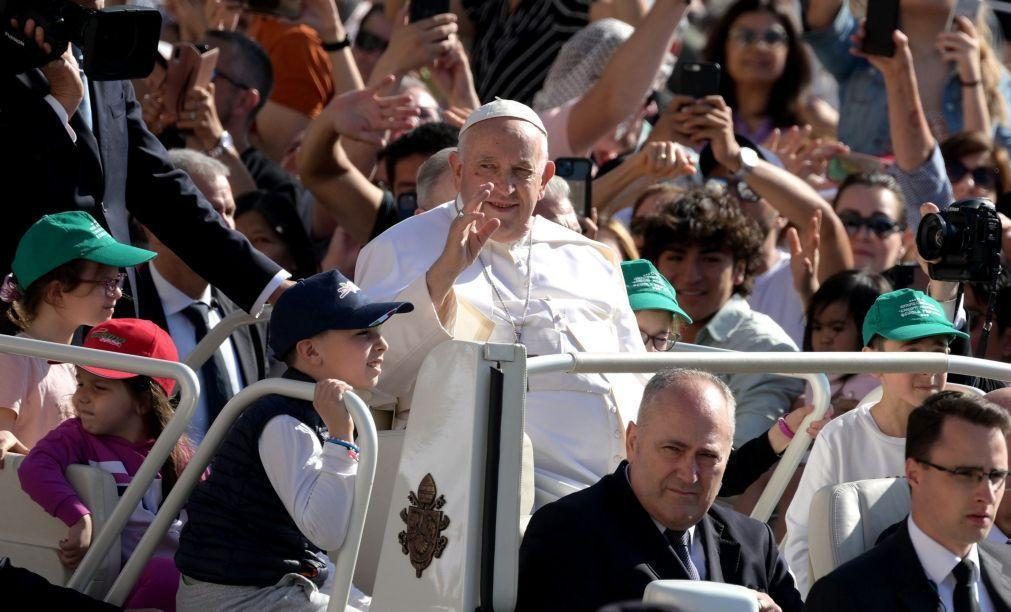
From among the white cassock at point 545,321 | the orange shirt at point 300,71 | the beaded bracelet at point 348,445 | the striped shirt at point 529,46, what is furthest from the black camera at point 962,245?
the orange shirt at point 300,71

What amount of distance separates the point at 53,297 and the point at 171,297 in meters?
1.15

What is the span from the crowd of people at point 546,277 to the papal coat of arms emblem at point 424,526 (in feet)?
0.72

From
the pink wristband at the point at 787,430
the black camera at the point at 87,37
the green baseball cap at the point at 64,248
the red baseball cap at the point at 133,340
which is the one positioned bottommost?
the pink wristband at the point at 787,430

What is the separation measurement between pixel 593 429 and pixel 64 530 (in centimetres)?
149

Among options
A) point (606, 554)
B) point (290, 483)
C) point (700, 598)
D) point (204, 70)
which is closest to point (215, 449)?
point (290, 483)

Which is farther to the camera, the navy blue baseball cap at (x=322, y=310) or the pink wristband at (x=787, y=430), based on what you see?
the pink wristband at (x=787, y=430)

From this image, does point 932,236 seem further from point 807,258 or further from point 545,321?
point 807,258

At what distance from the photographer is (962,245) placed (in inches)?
223

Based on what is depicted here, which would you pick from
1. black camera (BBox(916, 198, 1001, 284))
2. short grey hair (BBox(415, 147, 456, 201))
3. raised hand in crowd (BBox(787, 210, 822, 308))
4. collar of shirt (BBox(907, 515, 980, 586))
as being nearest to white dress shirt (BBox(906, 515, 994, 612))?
collar of shirt (BBox(907, 515, 980, 586))

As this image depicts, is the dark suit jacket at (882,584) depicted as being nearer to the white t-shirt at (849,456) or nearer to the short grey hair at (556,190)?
the white t-shirt at (849,456)

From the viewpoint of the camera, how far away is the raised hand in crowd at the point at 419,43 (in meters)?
7.93

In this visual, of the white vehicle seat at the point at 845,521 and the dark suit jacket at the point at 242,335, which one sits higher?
the dark suit jacket at the point at 242,335

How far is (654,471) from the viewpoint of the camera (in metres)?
4.27

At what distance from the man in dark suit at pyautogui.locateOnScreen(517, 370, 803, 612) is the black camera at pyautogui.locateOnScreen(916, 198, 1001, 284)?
1578 millimetres
